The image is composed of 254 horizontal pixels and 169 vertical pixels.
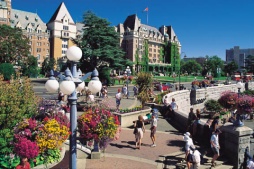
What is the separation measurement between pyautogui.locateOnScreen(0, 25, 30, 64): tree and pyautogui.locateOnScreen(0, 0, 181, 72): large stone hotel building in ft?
84.4

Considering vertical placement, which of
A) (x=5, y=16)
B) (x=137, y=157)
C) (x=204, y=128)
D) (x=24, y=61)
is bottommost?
(x=137, y=157)

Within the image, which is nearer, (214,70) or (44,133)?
(44,133)

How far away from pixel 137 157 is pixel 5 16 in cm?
7998

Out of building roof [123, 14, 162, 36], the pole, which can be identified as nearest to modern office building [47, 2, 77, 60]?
building roof [123, 14, 162, 36]

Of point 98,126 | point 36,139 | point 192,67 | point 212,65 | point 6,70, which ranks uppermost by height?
point 212,65

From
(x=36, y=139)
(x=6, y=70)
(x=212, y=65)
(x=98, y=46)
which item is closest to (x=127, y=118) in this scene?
(x=36, y=139)

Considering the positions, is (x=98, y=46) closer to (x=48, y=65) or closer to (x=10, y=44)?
(x=10, y=44)

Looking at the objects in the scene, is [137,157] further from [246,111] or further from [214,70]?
[214,70]

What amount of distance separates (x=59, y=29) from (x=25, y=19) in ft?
40.3

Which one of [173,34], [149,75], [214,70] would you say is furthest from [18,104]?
[173,34]

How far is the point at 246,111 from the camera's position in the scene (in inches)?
455

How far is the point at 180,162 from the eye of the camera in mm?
10742

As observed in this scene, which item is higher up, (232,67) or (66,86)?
(232,67)

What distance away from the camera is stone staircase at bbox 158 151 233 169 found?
10.4 metres
